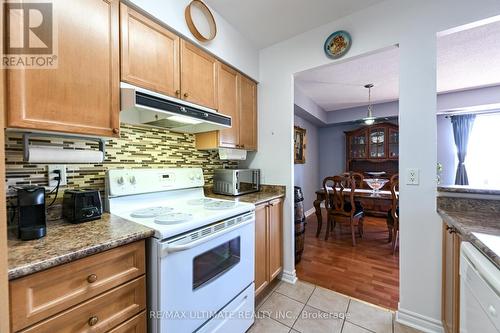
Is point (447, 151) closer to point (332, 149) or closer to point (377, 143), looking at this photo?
point (377, 143)

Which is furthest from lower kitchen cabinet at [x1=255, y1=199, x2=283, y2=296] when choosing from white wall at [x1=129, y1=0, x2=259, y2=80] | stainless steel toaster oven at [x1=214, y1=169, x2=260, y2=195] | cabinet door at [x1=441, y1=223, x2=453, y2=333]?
white wall at [x1=129, y1=0, x2=259, y2=80]

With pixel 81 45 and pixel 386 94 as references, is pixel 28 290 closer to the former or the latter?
pixel 81 45

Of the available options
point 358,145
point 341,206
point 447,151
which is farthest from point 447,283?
point 447,151

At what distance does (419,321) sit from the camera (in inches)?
58.1

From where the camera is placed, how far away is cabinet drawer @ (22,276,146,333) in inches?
29.2

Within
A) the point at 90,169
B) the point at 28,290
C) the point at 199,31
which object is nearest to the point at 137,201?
the point at 90,169

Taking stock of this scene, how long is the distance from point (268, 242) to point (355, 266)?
4.06ft

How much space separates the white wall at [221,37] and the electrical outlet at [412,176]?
5.48 feet

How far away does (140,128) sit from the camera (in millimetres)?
1591

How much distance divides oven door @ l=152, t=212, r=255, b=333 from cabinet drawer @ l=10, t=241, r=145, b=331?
14cm

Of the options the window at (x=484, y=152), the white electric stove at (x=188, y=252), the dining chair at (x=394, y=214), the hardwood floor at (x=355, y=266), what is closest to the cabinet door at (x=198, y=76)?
the white electric stove at (x=188, y=252)

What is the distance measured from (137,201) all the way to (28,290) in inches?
31.7

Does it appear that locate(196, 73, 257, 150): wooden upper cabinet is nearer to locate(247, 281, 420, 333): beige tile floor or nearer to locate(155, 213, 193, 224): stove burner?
locate(155, 213, 193, 224): stove burner

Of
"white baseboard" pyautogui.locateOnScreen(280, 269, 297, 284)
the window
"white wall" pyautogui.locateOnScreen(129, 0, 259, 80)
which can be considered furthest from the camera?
the window
